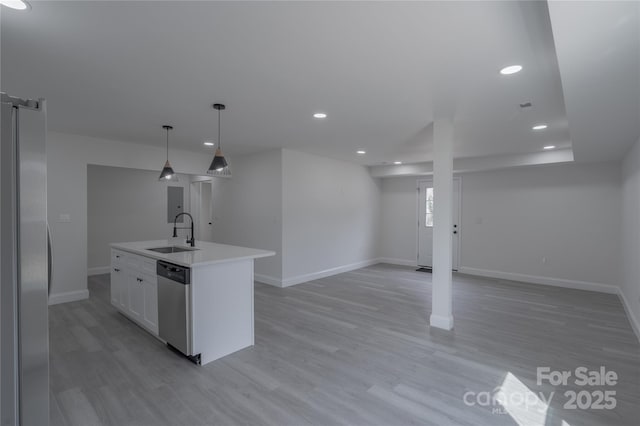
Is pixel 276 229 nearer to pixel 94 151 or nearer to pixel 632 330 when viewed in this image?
pixel 94 151

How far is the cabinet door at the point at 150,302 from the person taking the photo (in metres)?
3.23

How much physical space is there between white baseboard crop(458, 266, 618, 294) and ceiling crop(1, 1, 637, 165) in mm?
2932

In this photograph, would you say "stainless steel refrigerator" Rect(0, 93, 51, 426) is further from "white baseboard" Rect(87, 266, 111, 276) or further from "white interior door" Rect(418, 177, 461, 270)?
"white interior door" Rect(418, 177, 461, 270)

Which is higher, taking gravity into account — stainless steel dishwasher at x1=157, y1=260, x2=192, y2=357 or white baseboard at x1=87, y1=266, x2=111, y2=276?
stainless steel dishwasher at x1=157, y1=260, x2=192, y2=357

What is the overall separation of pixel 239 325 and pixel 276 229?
2.63 meters

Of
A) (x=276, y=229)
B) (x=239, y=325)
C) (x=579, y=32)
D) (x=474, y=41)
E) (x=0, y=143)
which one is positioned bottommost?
(x=239, y=325)

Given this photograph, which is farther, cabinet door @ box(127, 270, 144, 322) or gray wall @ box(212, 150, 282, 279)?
gray wall @ box(212, 150, 282, 279)

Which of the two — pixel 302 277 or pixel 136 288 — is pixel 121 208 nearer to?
pixel 136 288

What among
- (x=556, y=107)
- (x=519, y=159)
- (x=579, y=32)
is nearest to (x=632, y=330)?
(x=556, y=107)

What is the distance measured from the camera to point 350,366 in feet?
9.28

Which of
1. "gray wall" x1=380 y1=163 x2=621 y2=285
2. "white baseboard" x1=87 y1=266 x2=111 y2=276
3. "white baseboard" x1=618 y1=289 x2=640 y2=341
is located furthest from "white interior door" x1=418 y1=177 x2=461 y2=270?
"white baseboard" x1=87 y1=266 x2=111 y2=276

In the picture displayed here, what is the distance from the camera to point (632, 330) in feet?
12.3

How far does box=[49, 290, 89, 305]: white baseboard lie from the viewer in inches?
179

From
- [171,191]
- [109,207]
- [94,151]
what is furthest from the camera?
[171,191]
